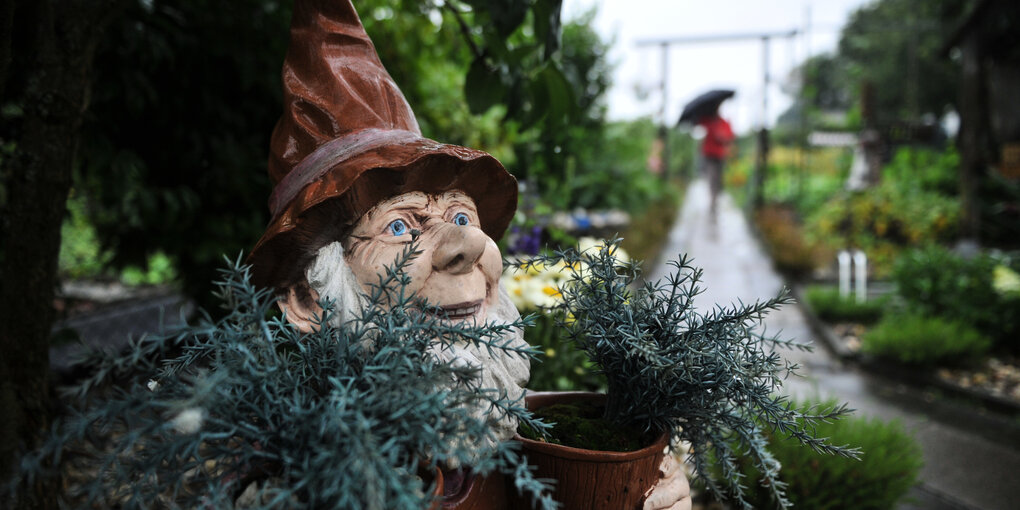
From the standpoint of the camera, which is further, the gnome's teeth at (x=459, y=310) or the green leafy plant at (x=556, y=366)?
the green leafy plant at (x=556, y=366)

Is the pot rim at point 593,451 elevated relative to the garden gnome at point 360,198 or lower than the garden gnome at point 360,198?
lower

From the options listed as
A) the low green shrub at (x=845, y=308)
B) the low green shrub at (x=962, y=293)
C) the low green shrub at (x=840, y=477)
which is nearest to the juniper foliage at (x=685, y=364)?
the low green shrub at (x=840, y=477)

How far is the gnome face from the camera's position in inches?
51.5

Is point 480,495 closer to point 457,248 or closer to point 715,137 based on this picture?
point 457,248

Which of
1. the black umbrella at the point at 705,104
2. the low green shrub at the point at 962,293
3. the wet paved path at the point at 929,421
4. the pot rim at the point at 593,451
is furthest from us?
the black umbrella at the point at 705,104

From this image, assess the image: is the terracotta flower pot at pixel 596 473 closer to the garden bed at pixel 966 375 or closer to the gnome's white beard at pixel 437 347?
the gnome's white beard at pixel 437 347

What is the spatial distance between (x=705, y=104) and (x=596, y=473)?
37.5 feet

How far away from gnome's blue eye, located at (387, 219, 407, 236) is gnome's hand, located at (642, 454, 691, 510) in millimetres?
A: 742

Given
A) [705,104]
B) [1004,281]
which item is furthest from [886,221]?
[1004,281]

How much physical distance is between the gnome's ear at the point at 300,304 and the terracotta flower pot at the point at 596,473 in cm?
51

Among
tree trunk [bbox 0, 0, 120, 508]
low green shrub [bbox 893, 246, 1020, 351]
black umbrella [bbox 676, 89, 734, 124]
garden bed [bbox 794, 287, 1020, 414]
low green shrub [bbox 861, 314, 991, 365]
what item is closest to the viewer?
tree trunk [bbox 0, 0, 120, 508]

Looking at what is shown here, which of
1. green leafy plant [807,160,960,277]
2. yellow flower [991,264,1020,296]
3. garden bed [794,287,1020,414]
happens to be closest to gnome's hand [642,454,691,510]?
garden bed [794,287,1020,414]

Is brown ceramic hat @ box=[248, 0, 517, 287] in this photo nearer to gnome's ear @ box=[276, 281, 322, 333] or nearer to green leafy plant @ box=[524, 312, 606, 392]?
gnome's ear @ box=[276, 281, 322, 333]

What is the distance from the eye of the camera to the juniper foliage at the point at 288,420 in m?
0.88
